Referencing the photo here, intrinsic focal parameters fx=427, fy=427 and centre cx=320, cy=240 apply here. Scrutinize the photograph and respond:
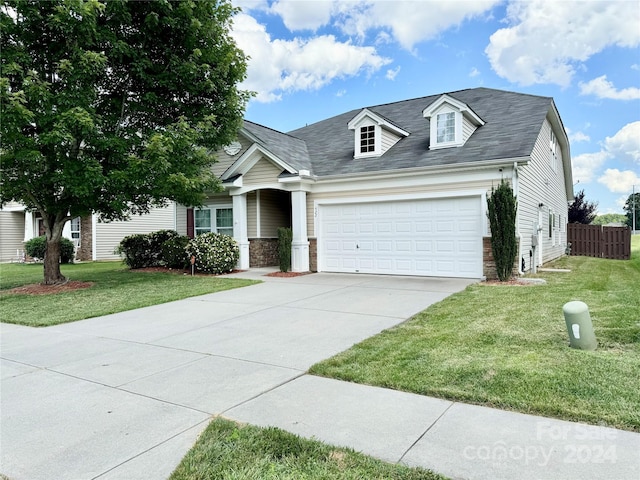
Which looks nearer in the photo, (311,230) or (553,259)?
(311,230)

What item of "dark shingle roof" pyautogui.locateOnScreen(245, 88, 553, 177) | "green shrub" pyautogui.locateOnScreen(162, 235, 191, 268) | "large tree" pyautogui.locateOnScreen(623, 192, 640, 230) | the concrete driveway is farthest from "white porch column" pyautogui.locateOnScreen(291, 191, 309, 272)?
"large tree" pyautogui.locateOnScreen(623, 192, 640, 230)

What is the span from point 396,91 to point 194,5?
443 inches

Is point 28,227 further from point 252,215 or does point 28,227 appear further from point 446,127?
point 446,127

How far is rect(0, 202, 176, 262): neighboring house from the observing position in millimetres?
22984

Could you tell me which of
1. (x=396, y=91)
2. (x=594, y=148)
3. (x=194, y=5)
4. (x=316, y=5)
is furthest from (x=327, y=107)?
(x=594, y=148)

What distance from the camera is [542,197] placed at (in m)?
15.2

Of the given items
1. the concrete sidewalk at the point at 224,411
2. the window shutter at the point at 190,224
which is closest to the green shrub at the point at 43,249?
the window shutter at the point at 190,224

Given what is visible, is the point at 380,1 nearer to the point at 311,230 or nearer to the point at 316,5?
the point at 316,5

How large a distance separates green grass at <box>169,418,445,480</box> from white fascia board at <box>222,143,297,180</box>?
1137 centimetres

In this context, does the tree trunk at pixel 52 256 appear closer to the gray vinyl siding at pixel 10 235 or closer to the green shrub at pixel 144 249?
the green shrub at pixel 144 249

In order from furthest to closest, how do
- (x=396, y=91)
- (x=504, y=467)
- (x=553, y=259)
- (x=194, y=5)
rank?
(x=396, y=91) → (x=553, y=259) → (x=194, y=5) → (x=504, y=467)

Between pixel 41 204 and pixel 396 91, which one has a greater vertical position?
pixel 396 91

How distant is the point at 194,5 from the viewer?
10961mm

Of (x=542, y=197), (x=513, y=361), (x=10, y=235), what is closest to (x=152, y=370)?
(x=513, y=361)
